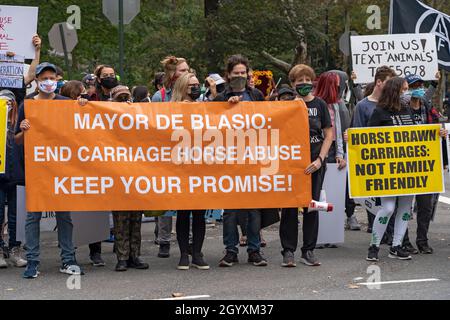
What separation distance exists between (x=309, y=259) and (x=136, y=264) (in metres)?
1.63

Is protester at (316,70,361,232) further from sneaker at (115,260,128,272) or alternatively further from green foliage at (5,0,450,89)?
green foliage at (5,0,450,89)

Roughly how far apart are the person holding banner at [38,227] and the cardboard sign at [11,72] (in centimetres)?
122

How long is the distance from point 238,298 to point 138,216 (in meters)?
2.00

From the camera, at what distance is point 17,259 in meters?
11.1

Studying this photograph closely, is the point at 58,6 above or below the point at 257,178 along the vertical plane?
above

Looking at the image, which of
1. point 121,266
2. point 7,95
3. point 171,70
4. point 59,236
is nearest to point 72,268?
point 59,236

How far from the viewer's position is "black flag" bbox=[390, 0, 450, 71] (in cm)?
1495

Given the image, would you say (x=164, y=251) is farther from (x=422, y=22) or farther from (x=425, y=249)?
(x=422, y=22)

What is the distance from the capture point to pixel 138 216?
419 inches

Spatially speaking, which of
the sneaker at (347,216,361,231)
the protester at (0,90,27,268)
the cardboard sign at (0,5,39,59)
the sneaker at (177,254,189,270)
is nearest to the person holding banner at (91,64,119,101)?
the cardboard sign at (0,5,39,59)

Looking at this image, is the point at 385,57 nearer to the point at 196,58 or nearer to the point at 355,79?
the point at 355,79

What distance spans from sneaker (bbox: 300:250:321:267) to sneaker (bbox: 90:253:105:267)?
6.40 feet

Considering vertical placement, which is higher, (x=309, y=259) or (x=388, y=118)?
(x=388, y=118)
